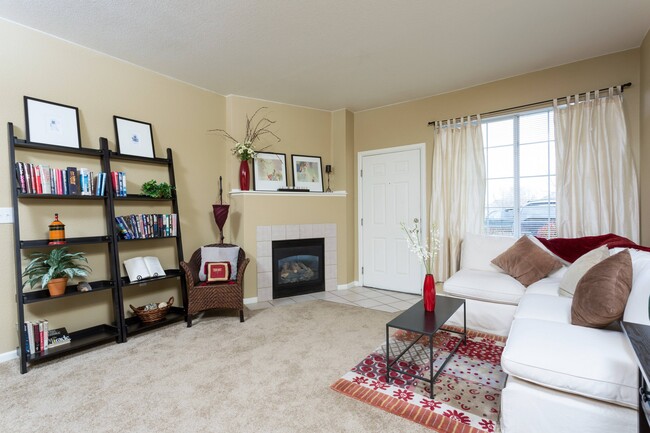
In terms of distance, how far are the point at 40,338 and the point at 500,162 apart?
479cm

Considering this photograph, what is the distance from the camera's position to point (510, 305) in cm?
286

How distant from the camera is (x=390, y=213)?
15.3 feet

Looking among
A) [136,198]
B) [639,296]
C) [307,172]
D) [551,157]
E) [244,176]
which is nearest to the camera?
[639,296]

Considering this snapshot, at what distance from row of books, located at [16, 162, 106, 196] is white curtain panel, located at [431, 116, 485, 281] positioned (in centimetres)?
371

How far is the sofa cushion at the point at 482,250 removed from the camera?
11.3 ft

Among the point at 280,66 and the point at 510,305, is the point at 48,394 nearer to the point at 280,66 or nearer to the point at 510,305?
the point at 280,66

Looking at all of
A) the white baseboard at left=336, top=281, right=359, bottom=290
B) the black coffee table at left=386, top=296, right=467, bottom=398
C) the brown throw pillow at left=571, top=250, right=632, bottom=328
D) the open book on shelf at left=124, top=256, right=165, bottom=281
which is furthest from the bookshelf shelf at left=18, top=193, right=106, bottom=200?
the brown throw pillow at left=571, top=250, right=632, bottom=328

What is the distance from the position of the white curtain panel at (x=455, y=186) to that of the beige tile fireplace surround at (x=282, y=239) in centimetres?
147

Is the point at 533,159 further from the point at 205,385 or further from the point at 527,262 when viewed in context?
the point at 205,385

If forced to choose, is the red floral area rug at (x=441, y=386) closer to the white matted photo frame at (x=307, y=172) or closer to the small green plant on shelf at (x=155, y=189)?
the small green plant on shelf at (x=155, y=189)

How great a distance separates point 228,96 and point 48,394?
11.5ft

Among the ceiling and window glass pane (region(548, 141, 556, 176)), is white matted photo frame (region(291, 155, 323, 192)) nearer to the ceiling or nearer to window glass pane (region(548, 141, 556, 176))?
the ceiling

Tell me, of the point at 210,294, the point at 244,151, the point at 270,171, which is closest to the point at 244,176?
the point at 244,151

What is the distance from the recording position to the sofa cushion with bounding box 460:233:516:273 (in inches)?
136
